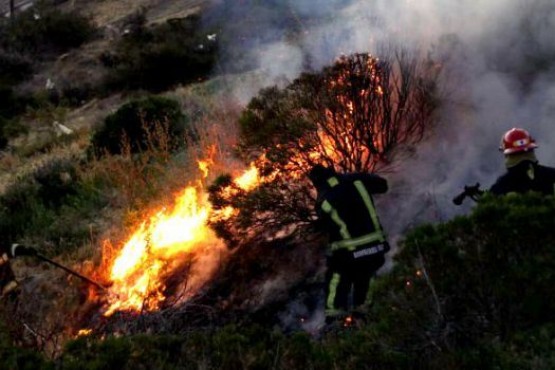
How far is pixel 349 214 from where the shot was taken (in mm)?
5688

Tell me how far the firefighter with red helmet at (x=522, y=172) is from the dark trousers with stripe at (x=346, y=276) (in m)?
1.28

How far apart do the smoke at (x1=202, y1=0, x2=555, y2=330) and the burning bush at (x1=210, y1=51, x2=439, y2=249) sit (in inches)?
15.1

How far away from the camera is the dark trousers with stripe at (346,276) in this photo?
5730 millimetres

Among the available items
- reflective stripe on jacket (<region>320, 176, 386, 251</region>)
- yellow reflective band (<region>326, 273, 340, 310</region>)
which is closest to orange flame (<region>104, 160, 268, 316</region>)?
reflective stripe on jacket (<region>320, 176, 386, 251</region>)

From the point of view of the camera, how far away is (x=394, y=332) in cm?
358

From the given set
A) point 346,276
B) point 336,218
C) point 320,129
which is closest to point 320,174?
point 336,218

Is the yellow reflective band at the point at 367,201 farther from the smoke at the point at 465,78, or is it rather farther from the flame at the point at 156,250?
the flame at the point at 156,250

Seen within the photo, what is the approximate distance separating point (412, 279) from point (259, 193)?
A: 137 inches

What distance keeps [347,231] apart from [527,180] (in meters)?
1.56

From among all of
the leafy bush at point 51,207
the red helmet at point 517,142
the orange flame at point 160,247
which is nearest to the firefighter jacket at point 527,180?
the red helmet at point 517,142

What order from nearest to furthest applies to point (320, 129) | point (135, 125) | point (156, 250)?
1. point (320, 129)
2. point (156, 250)
3. point (135, 125)

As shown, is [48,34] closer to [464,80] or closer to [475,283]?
[464,80]

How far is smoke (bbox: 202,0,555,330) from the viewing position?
729 centimetres

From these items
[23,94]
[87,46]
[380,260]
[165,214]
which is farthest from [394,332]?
[87,46]
